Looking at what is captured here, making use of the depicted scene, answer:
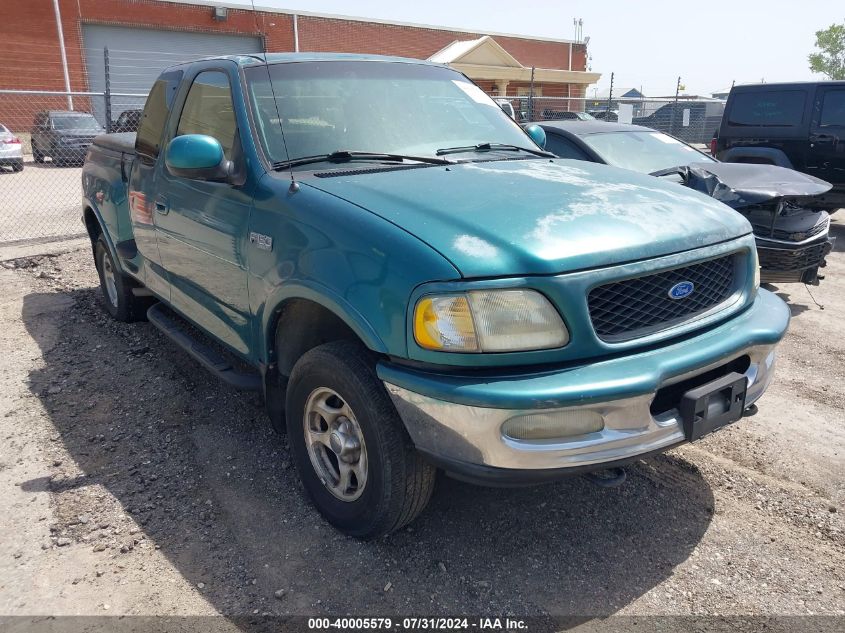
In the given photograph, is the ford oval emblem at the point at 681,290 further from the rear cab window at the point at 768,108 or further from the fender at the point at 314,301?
the rear cab window at the point at 768,108

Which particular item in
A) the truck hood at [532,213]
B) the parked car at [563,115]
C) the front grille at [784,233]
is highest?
the truck hood at [532,213]

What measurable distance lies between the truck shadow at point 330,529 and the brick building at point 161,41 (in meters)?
20.7

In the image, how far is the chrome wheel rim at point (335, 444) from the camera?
2.79 metres

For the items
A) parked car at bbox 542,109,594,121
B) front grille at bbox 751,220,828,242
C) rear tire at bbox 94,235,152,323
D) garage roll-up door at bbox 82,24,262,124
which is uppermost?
garage roll-up door at bbox 82,24,262,124

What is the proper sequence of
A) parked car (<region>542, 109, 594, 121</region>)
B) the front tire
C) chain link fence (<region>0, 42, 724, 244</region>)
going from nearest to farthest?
the front tire → chain link fence (<region>0, 42, 724, 244</region>) → parked car (<region>542, 109, 594, 121</region>)

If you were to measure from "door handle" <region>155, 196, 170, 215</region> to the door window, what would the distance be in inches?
349

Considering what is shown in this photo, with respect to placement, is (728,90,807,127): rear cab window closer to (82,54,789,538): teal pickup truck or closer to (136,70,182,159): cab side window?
(82,54,789,538): teal pickup truck

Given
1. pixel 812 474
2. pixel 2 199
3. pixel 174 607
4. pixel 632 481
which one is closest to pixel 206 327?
pixel 174 607

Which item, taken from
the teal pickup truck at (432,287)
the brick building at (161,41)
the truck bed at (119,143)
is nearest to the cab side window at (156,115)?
the truck bed at (119,143)

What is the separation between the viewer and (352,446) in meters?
2.80

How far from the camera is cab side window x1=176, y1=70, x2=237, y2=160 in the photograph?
350 centimetres

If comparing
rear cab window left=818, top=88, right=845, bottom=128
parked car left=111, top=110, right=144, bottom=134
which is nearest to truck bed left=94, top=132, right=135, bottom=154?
parked car left=111, top=110, right=144, bottom=134

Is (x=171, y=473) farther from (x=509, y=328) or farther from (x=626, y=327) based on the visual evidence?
(x=626, y=327)

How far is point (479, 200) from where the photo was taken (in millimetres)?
2760
